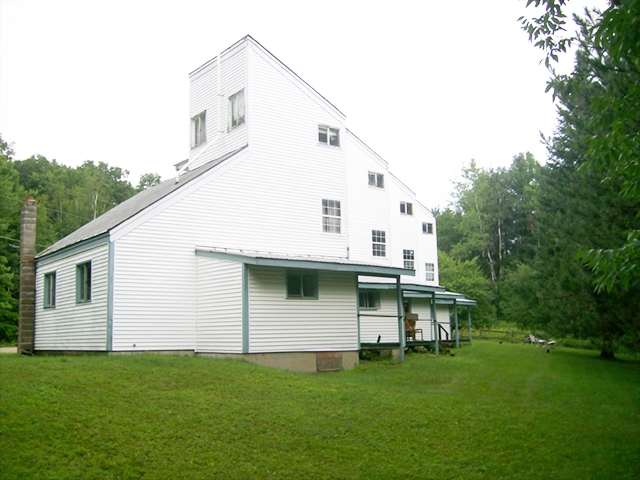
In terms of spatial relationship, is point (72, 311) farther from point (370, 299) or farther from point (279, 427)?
point (370, 299)

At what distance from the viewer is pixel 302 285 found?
745 inches

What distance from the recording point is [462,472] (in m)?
9.39

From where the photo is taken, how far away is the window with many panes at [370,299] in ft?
94.7

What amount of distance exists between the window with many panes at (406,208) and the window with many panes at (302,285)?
1736 centimetres

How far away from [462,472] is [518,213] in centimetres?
6529

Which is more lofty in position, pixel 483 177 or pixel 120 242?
pixel 483 177

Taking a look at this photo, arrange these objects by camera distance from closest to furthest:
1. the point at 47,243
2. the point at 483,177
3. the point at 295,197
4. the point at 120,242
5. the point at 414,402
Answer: the point at 414,402
the point at 120,242
the point at 295,197
the point at 47,243
the point at 483,177

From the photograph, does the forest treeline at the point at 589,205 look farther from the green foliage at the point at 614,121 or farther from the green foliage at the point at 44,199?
the green foliage at the point at 44,199

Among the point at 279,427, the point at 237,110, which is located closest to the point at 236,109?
the point at 237,110

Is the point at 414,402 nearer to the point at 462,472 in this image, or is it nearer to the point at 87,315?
the point at 462,472

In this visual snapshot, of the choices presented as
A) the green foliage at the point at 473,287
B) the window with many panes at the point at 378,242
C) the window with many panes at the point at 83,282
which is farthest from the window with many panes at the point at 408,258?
the window with many panes at the point at 83,282

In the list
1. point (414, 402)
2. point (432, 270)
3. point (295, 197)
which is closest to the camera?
point (414, 402)

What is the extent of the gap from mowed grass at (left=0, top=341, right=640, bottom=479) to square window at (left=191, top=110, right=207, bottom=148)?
1116cm

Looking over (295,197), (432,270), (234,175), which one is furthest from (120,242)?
(432,270)
